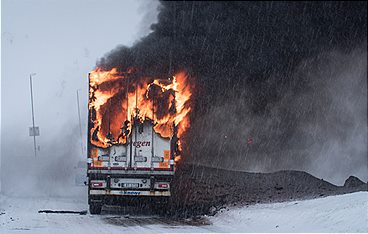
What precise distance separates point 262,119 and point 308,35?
190 inches

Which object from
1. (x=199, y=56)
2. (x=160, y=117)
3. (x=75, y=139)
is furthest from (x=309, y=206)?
(x=75, y=139)

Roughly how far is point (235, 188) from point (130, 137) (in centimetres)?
721

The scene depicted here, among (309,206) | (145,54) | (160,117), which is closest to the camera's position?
(309,206)

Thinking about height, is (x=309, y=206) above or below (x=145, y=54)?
below

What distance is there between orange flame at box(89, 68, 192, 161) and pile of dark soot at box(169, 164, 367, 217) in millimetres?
2900

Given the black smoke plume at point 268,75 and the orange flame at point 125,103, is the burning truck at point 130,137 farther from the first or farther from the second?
the black smoke plume at point 268,75

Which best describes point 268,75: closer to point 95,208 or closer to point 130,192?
point 130,192

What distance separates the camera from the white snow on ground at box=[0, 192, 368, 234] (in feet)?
42.6

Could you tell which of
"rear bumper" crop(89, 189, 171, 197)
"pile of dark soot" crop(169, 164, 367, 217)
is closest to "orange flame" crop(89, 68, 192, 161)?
"rear bumper" crop(89, 189, 171, 197)

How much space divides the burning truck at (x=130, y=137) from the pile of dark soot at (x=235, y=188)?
5.27 ft

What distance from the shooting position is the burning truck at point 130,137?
17359mm

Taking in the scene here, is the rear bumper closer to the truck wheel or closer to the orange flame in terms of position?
the truck wheel

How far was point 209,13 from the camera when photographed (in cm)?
2477

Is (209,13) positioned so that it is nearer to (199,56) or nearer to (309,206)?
(199,56)
